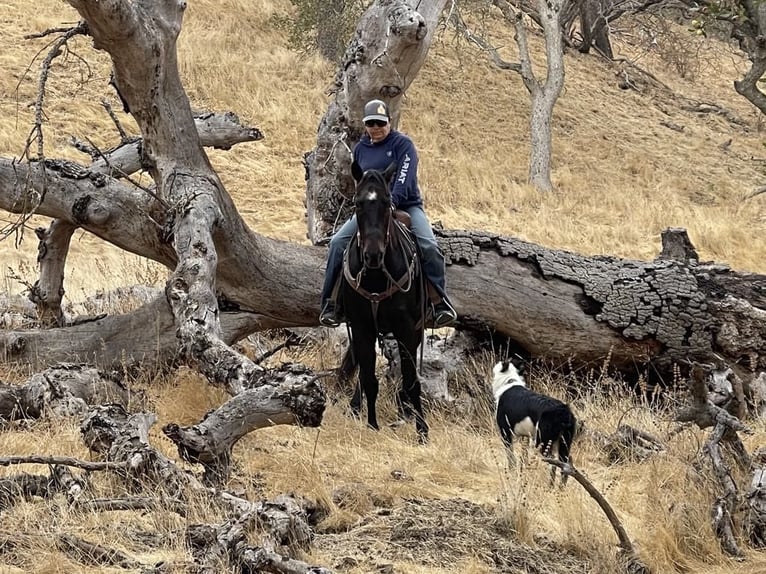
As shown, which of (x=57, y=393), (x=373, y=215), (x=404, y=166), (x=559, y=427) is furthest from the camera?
(x=404, y=166)

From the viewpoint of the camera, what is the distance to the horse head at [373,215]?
8086 mm

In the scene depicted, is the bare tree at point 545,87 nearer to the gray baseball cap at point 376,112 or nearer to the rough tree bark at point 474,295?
the rough tree bark at point 474,295

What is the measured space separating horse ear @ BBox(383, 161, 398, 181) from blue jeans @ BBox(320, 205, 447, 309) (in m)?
0.71

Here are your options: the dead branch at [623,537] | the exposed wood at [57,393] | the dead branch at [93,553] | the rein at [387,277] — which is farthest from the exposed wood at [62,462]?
the rein at [387,277]

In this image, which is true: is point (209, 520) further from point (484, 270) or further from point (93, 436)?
point (484, 270)

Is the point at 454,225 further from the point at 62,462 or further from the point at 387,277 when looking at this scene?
the point at 62,462

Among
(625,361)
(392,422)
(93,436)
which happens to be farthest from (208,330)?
(625,361)

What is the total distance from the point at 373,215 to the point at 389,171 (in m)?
0.45

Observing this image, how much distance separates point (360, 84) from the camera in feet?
32.7

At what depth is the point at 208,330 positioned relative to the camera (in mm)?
7207

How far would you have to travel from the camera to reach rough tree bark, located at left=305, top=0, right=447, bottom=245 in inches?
377


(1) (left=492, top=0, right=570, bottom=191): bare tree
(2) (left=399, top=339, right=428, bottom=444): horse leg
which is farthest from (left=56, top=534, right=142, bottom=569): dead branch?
(1) (left=492, top=0, right=570, bottom=191): bare tree

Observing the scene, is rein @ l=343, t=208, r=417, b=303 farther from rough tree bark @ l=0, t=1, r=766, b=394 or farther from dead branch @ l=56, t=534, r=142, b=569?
dead branch @ l=56, t=534, r=142, b=569

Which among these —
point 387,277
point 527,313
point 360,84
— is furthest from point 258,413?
point 360,84
